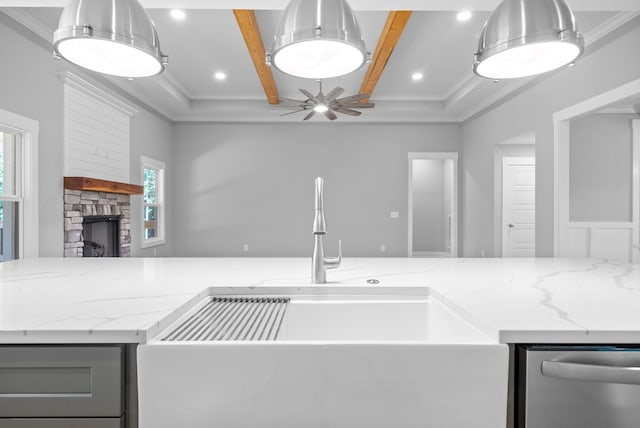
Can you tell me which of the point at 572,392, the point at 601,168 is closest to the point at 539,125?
the point at 601,168

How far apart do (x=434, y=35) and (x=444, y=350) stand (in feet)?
12.4

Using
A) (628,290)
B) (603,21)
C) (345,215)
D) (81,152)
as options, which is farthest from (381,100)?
(628,290)

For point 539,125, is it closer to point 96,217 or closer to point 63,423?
point 63,423

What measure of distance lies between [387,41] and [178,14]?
1.96 meters

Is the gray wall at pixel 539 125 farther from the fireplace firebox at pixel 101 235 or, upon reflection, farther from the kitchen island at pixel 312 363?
the fireplace firebox at pixel 101 235

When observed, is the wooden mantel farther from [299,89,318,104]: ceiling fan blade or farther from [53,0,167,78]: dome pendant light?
[53,0,167,78]: dome pendant light

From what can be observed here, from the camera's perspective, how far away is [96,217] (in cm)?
409

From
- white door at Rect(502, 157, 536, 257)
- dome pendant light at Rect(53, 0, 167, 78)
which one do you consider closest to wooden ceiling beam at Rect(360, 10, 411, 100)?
dome pendant light at Rect(53, 0, 167, 78)

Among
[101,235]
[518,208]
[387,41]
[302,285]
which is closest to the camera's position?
[302,285]

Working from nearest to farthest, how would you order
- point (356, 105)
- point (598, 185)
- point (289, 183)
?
point (598, 185) < point (356, 105) < point (289, 183)

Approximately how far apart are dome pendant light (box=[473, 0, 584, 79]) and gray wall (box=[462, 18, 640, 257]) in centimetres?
234

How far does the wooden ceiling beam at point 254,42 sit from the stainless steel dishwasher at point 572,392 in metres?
3.05

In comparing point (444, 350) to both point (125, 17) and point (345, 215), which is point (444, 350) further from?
point (345, 215)

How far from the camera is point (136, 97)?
4.95 meters
